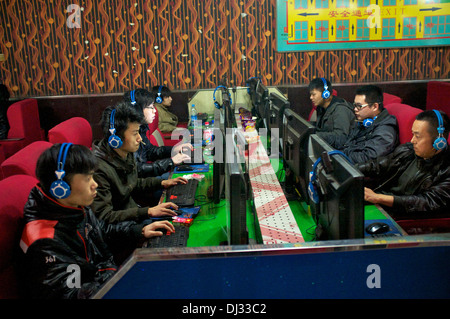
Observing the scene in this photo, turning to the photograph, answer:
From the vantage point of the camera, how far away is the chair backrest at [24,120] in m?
4.79

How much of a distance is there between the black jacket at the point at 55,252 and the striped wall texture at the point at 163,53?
164 inches

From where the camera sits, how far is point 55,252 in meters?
1.36

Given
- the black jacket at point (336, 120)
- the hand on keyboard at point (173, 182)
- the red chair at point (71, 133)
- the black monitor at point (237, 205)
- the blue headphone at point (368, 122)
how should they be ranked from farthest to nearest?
the black jacket at point (336, 120) < the blue headphone at point (368, 122) < the red chair at point (71, 133) < the hand on keyboard at point (173, 182) < the black monitor at point (237, 205)

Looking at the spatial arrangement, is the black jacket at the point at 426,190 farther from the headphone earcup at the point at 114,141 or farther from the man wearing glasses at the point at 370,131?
the headphone earcup at the point at 114,141

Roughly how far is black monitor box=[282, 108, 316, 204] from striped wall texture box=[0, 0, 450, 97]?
3.41 meters

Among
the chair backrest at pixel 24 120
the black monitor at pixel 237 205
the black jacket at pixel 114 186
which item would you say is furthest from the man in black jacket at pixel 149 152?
the chair backrest at pixel 24 120

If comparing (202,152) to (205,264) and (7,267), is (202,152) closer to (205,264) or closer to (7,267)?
(7,267)

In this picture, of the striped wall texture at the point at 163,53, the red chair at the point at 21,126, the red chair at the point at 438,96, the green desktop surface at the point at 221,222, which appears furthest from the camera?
the striped wall texture at the point at 163,53

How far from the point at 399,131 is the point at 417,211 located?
119 centimetres

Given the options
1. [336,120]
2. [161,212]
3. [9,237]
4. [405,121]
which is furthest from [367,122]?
[9,237]

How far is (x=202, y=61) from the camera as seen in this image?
5.50 metres

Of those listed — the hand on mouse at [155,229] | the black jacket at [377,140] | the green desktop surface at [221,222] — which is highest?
the black jacket at [377,140]
